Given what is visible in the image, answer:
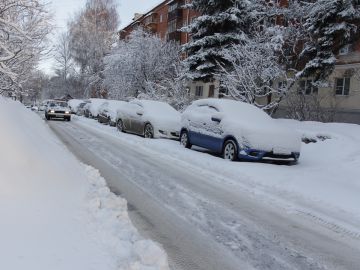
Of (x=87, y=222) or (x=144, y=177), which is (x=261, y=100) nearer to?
(x=144, y=177)

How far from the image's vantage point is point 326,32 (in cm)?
1975

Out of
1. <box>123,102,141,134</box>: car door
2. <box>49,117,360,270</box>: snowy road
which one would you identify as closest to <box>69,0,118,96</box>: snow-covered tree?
<box>123,102,141,134</box>: car door

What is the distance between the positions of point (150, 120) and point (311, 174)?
8.34 m

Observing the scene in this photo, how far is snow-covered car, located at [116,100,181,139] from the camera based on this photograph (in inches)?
655

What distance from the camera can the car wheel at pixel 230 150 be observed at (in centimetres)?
1148

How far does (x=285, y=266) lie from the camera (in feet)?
14.7

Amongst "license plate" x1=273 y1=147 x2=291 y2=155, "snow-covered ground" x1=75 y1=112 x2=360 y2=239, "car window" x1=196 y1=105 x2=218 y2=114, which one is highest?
"car window" x1=196 y1=105 x2=218 y2=114

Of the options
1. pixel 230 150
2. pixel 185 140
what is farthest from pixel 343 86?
pixel 230 150

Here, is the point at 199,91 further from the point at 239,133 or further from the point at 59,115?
the point at 239,133

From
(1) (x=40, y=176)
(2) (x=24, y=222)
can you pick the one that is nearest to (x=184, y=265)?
(2) (x=24, y=222)

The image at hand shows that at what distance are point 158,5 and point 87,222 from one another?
57.0 meters

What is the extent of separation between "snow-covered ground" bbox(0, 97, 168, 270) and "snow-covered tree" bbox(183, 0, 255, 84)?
18554 millimetres

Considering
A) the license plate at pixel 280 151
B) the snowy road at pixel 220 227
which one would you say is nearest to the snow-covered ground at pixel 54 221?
the snowy road at pixel 220 227

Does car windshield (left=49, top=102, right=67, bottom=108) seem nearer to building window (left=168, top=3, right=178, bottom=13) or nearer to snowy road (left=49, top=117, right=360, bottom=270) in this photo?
snowy road (left=49, top=117, right=360, bottom=270)
